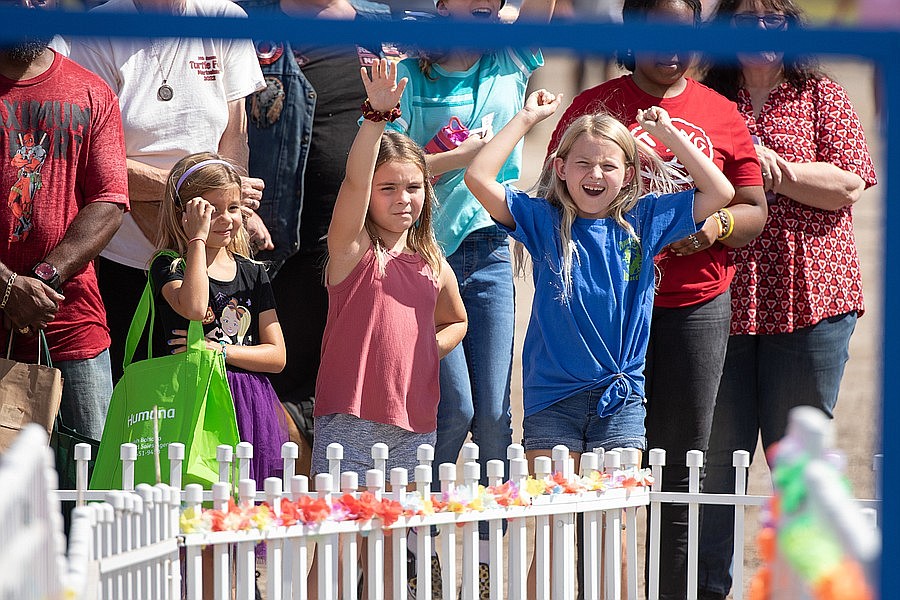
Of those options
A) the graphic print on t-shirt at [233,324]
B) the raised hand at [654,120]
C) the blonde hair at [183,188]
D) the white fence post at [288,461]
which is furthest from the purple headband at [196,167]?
the raised hand at [654,120]

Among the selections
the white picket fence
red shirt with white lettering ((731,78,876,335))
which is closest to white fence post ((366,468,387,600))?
the white picket fence

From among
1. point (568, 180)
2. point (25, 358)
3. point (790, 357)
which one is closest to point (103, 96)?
point (25, 358)

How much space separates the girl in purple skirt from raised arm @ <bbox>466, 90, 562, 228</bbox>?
0.88m

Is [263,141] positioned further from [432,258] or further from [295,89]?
[432,258]

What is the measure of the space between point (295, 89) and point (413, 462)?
5.72 feet

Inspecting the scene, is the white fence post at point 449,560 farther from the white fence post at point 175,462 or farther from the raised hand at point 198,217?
the raised hand at point 198,217

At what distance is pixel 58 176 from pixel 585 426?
2142 mm

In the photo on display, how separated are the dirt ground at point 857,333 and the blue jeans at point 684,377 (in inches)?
23.8

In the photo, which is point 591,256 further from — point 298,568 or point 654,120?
point 298,568

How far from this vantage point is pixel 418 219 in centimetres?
498

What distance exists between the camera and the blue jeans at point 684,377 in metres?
4.99

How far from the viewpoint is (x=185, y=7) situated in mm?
5406

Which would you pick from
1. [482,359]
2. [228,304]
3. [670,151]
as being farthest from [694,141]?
[228,304]

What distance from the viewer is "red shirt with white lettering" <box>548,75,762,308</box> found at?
5.05 meters
